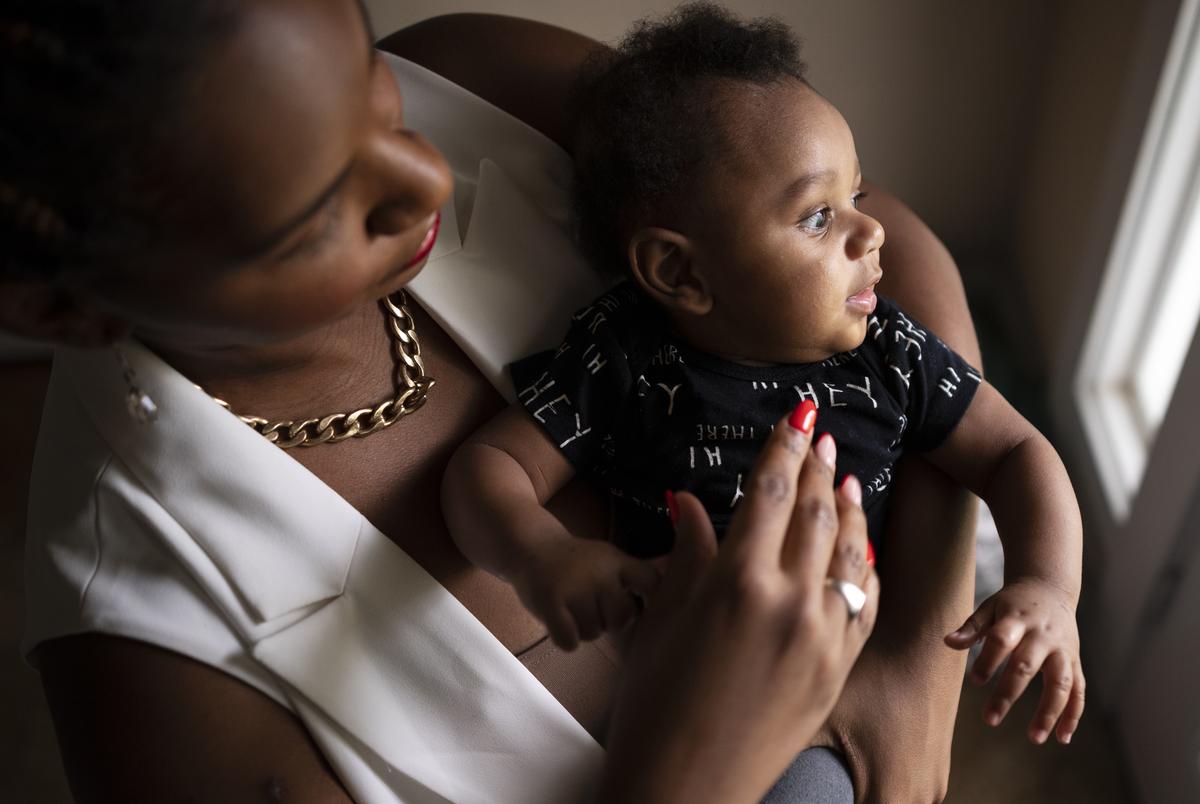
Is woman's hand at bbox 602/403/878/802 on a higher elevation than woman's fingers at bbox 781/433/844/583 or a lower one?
lower

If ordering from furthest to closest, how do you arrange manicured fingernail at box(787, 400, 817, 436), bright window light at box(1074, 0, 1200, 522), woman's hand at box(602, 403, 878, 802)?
bright window light at box(1074, 0, 1200, 522), manicured fingernail at box(787, 400, 817, 436), woman's hand at box(602, 403, 878, 802)

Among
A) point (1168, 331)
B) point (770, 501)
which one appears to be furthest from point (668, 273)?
point (1168, 331)

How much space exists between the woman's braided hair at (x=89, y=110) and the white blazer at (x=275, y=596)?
255 mm

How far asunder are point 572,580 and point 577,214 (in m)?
0.43

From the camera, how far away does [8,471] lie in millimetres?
1913

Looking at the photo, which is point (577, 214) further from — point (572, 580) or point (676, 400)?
point (572, 580)

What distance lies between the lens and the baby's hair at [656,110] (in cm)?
88

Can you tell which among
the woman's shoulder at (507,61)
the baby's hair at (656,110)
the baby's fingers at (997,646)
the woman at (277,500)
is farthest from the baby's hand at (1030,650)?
the woman's shoulder at (507,61)

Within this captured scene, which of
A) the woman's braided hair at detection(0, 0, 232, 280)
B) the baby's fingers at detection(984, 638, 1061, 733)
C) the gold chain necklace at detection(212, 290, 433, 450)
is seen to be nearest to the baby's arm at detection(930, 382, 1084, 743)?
the baby's fingers at detection(984, 638, 1061, 733)

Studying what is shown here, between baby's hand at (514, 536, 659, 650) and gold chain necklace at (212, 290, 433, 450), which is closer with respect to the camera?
baby's hand at (514, 536, 659, 650)

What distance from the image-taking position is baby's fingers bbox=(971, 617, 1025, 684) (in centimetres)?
74

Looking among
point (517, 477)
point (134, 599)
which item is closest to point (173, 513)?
point (134, 599)

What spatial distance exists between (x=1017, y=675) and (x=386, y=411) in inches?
21.4

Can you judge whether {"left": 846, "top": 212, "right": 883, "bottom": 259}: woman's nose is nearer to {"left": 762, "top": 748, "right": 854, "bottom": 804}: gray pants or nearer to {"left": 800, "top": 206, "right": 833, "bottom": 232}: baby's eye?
{"left": 800, "top": 206, "right": 833, "bottom": 232}: baby's eye
